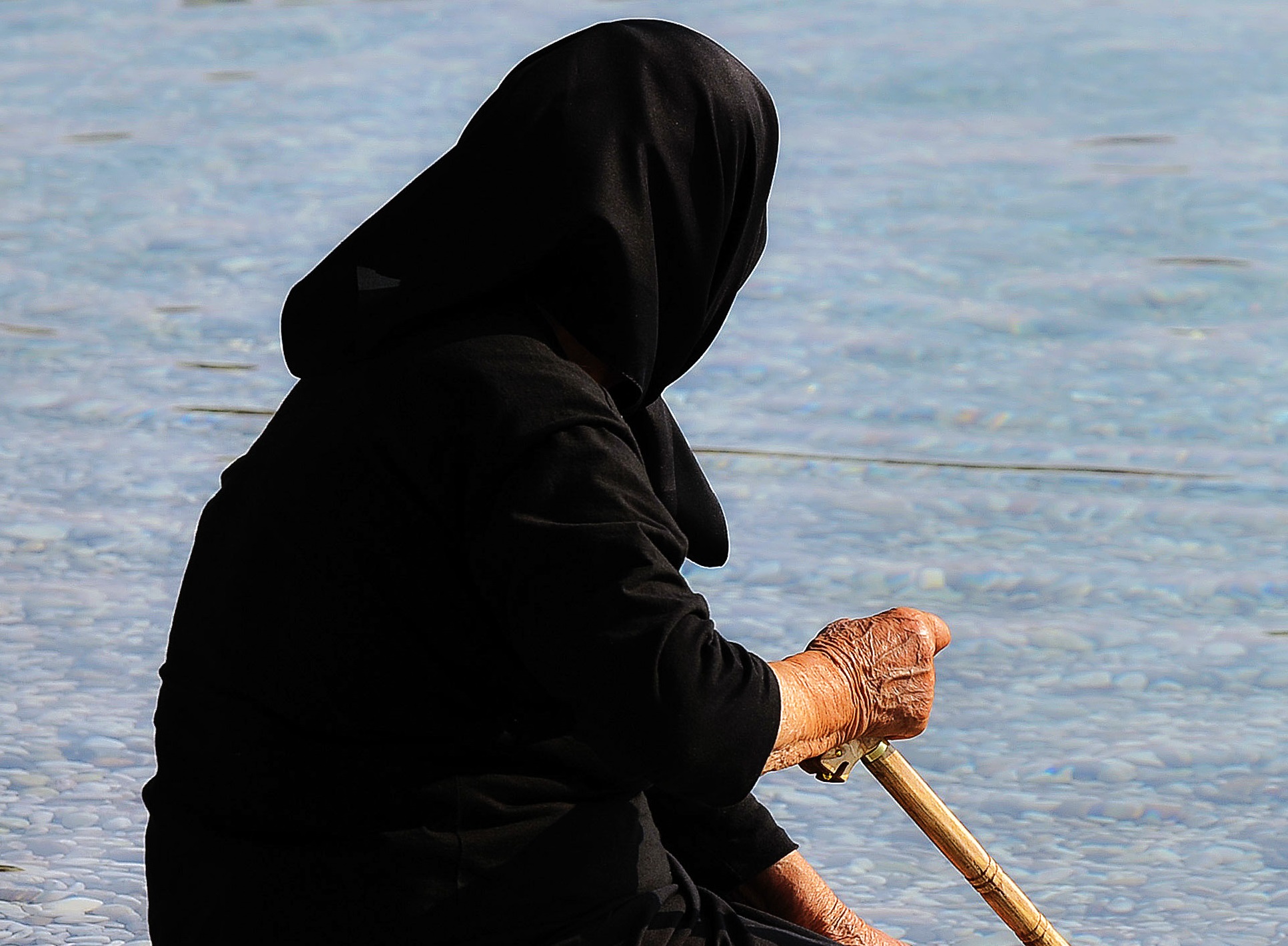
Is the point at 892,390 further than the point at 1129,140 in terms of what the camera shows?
No

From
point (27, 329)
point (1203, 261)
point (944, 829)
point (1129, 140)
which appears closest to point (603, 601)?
point (944, 829)

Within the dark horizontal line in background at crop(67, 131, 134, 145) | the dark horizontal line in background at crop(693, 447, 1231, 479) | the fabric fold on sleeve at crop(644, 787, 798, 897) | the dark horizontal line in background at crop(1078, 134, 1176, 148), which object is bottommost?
the dark horizontal line in background at crop(67, 131, 134, 145)

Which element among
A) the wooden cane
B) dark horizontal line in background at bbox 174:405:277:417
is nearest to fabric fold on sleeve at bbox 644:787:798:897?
the wooden cane

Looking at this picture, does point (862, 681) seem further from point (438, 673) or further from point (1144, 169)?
point (1144, 169)

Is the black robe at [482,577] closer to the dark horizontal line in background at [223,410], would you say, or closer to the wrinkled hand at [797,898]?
the wrinkled hand at [797,898]

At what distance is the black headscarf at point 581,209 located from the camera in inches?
70.3

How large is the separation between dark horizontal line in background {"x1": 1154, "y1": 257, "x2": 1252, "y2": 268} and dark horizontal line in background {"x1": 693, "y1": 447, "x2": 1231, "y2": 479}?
5.96 ft

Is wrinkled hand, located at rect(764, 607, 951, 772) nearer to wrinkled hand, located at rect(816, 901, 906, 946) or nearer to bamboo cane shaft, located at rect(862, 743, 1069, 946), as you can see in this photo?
bamboo cane shaft, located at rect(862, 743, 1069, 946)

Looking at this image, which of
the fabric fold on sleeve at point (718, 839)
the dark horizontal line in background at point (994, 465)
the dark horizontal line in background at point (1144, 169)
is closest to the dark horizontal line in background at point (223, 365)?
the dark horizontal line in background at point (994, 465)

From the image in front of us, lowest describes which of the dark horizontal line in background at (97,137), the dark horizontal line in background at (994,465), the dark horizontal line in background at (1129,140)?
the dark horizontal line in background at (97,137)

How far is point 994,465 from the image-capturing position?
4.90 m

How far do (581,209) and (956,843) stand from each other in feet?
2.95

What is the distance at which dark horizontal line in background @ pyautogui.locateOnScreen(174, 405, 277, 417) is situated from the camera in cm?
526

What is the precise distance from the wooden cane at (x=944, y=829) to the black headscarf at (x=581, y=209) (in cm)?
47
